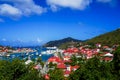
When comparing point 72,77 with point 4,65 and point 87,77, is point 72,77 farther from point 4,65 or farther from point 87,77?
point 4,65

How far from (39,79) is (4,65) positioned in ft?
15.4

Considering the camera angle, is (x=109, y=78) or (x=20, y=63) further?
(x=20, y=63)

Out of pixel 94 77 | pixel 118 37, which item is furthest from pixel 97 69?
pixel 118 37

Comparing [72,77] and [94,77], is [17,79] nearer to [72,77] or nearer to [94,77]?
[72,77]

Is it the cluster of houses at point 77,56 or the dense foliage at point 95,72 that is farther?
the cluster of houses at point 77,56

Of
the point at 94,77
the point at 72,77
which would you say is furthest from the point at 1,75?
the point at 94,77

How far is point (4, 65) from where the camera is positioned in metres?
31.7

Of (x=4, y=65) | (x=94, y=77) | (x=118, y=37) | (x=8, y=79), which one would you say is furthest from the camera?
(x=118, y=37)

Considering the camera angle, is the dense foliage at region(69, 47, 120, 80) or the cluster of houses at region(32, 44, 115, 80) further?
the cluster of houses at region(32, 44, 115, 80)

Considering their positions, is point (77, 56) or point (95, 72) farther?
point (77, 56)

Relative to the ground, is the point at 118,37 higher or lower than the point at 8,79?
higher

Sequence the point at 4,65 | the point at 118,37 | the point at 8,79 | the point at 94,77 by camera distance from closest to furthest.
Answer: the point at 94,77
the point at 8,79
the point at 4,65
the point at 118,37

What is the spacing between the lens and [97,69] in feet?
101

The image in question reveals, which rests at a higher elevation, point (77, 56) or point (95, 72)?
point (77, 56)
